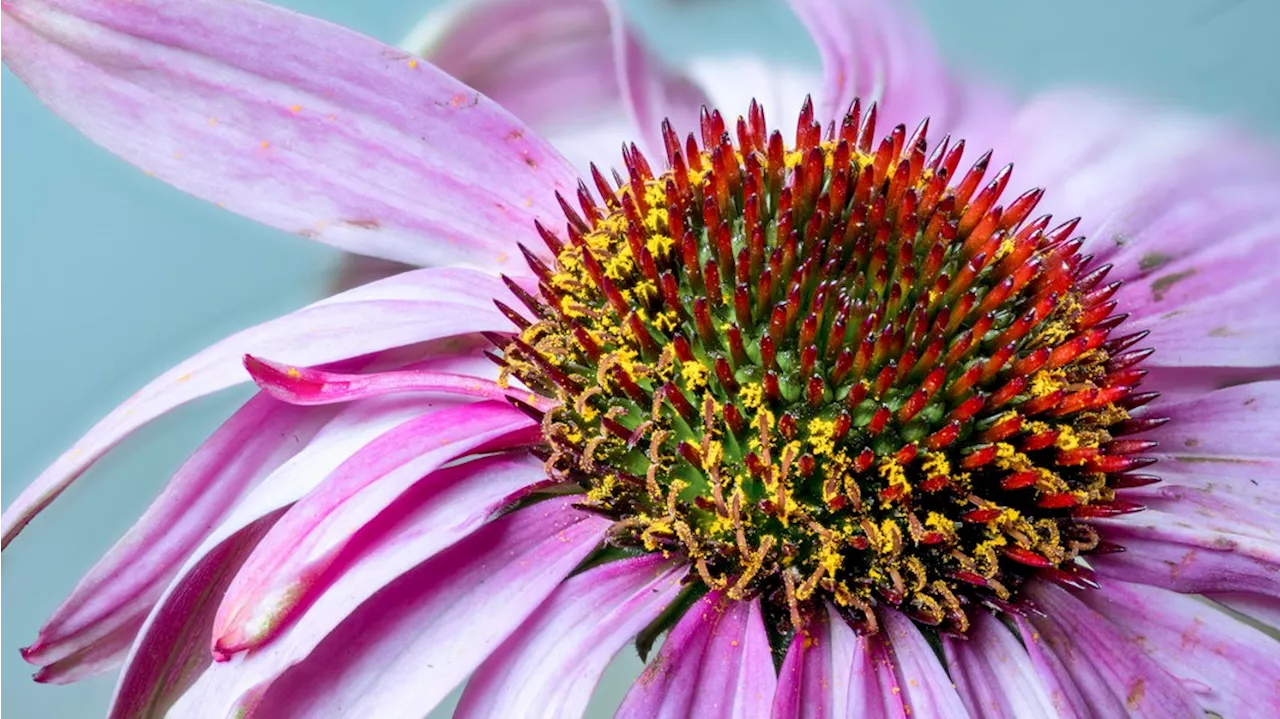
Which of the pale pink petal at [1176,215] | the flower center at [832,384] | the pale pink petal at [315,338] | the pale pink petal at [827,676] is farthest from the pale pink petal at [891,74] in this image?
the pale pink petal at [827,676]

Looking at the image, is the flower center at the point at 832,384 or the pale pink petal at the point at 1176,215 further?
the pale pink petal at the point at 1176,215

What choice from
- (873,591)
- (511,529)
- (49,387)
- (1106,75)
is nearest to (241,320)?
(49,387)

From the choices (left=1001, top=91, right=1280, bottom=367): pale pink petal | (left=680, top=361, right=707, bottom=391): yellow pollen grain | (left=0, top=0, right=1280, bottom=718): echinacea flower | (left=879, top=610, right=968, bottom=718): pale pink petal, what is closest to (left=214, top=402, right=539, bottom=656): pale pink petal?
(left=0, top=0, right=1280, bottom=718): echinacea flower

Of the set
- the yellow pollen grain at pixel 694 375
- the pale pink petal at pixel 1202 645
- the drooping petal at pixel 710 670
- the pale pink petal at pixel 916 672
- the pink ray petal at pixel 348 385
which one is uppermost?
the pink ray petal at pixel 348 385

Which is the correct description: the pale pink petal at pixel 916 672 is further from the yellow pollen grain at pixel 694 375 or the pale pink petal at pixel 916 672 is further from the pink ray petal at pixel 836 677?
the yellow pollen grain at pixel 694 375

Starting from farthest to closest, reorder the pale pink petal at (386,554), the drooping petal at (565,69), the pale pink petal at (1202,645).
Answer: the drooping petal at (565,69) < the pale pink petal at (1202,645) < the pale pink petal at (386,554)

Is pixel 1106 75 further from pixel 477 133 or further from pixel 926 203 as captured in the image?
pixel 477 133

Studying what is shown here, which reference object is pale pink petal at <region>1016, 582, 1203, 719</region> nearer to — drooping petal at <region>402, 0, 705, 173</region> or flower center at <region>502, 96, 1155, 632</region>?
flower center at <region>502, 96, 1155, 632</region>

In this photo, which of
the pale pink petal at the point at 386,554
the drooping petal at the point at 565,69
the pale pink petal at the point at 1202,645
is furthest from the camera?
the drooping petal at the point at 565,69
